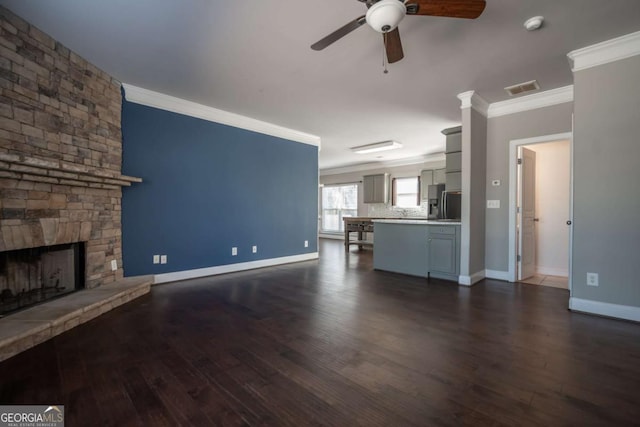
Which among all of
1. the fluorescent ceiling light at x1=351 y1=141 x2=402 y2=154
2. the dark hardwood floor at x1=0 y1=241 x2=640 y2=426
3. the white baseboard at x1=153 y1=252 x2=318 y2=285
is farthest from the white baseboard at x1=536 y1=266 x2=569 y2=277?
the white baseboard at x1=153 y1=252 x2=318 y2=285

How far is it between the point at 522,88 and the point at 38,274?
594 centimetres

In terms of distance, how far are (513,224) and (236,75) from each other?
14.1ft

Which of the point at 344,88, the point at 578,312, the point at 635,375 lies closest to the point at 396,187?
the point at 344,88

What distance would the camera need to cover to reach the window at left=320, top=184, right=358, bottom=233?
397 inches

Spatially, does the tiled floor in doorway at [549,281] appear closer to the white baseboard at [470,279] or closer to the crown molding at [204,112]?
the white baseboard at [470,279]

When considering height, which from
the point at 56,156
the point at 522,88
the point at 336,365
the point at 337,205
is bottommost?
the point at 336,365

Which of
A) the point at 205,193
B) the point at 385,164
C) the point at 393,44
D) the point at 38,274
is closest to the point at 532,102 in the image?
the point at 393,44

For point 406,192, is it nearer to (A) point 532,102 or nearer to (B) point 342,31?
(A) point 532,102

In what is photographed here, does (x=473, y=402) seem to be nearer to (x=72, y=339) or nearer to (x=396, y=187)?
(x=72, y=339)

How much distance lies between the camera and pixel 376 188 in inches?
354

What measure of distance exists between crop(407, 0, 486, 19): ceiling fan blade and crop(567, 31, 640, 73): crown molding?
188cm

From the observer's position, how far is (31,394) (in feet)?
5.22

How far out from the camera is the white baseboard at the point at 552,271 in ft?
15.4

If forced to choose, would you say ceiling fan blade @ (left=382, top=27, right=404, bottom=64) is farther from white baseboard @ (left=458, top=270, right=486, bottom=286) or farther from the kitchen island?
white baseboard @ (left=458, top=270, right=486, bottom=286)
